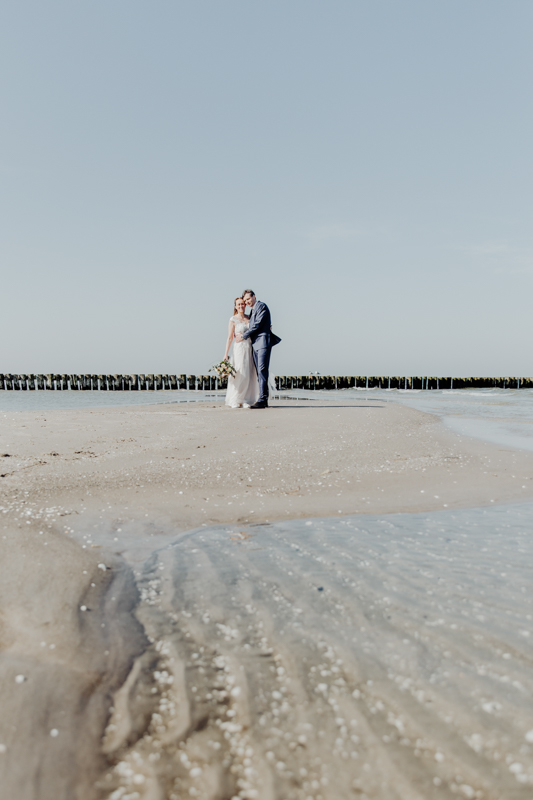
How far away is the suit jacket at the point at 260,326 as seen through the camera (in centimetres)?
1308

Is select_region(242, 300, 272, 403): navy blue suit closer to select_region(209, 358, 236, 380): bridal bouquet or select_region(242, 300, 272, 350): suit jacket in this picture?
select_region(242, 300, 272, 350): suit jacket

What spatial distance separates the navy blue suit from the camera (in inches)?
516

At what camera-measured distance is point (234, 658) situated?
5.63 ft

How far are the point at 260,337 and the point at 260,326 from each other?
1.38 ft

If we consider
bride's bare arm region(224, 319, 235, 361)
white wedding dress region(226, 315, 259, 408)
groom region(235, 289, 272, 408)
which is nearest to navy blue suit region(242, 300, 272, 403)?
groom region(235, 289, 272, 408)

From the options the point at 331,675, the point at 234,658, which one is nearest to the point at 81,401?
the point at 234,658

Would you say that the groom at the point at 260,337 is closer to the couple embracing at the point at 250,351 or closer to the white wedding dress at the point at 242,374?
the couple embracing at the point at 250,351

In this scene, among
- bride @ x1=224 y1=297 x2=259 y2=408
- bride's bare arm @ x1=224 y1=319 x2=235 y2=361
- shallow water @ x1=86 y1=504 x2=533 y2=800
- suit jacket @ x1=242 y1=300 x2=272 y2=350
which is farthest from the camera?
bride's bare arm @ x1=224 y1=319 x2=235 y2=361

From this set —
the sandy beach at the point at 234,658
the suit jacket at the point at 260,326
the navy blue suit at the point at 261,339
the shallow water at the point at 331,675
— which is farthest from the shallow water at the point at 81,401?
the shallow water at the point at 331,675

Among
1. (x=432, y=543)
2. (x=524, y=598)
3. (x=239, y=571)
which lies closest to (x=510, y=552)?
(x=432, y=543)

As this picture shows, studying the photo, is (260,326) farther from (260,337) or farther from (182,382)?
(182,382)

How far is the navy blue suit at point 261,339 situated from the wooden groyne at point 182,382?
83.1 ft

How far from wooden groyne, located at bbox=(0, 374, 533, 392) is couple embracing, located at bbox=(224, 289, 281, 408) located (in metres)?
25.3

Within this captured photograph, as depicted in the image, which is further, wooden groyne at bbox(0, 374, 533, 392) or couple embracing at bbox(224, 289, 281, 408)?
wooden groyne at bbox(0, 374, 533, 392)
